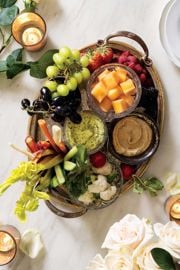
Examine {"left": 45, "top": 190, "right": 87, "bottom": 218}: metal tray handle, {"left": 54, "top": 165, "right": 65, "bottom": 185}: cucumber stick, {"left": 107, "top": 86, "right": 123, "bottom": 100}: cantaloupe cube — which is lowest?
{"left": 45, "top": 190, "right": 87, "bottom": 218}: metal tray handle

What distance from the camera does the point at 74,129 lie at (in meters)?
1.37

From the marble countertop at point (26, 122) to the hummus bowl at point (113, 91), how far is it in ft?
0.44

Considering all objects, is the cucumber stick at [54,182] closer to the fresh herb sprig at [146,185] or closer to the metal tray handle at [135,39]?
the fresh herb sprig at [146,185]

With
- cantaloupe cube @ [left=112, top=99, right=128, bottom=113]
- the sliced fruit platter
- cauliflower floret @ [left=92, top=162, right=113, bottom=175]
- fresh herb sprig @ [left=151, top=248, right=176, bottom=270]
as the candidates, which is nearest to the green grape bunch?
the sliced fruit platter

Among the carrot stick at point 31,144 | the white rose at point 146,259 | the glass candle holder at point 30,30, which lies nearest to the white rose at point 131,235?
the white rose at point 146,259

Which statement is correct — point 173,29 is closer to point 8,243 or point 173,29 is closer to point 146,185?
point 146,185

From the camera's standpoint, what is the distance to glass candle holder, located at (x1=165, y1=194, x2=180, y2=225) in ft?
4.60

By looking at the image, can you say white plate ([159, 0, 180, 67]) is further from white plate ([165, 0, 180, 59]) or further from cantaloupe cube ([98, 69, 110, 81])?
cantaloupe cube ([98, 69, 110, 81])

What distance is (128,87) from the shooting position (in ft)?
4.37

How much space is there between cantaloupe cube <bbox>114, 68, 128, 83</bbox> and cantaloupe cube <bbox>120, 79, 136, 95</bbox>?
0.5 inches

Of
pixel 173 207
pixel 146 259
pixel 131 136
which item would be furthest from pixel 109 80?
pixel 146 259

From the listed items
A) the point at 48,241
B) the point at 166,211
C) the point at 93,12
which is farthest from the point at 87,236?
the point at 93,12

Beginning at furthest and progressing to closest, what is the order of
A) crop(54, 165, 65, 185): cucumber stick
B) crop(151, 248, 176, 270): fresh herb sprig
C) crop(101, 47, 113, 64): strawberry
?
crop(101, 47, 113, 64): strawberry
crop(54, 165, 65, 185): cucumber stick
crop(151, 248, 176, 270): fresh herb sprig

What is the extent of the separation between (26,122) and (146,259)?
0.61m
